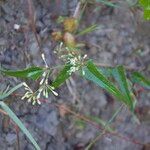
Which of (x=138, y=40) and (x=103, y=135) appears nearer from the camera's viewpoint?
(x=103, y=135)

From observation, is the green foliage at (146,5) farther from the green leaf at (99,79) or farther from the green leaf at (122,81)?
the green leaf at (99,79)

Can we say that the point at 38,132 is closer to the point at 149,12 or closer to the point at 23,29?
the point at 23,29

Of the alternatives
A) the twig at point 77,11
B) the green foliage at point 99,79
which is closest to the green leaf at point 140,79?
the green foliage at point 99,79

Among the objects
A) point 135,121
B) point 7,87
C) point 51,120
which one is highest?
point 7,87

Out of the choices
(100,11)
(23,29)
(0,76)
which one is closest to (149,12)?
(100,11)

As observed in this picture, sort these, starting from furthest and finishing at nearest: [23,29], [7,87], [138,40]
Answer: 1. [138,40]
2. [23,29]
3. [7,87]

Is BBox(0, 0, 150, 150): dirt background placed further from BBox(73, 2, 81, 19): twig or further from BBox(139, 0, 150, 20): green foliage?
BBox(139, 0, 150, 20): green foliage
